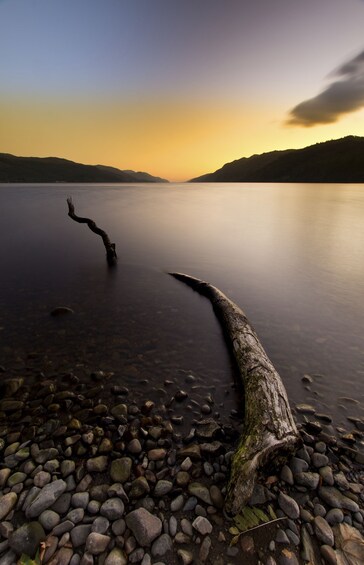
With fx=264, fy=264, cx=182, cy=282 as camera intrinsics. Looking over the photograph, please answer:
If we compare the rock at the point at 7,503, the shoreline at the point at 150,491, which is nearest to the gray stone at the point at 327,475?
the shoreline at the point at 150,491

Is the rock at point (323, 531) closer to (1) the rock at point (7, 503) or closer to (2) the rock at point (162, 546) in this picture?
(2) the rock at point (162, 546)

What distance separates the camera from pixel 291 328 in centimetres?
909

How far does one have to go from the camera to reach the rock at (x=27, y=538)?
127 inches

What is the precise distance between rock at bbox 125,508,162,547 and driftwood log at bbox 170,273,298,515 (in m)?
1.02

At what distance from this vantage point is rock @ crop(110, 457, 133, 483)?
424cm

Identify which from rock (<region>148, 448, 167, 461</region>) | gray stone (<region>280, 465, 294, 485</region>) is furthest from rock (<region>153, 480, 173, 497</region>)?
gray stone (<region>280, 465, 294, 485</region>)

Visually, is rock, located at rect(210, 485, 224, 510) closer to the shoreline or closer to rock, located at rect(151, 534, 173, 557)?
the shoreline

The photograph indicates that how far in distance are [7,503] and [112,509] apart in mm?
1480

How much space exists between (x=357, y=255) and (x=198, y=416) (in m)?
19.2

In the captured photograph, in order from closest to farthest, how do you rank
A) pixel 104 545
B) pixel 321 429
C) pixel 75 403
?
pixel 104 545 < pixel 321 429 < pixel 75 403

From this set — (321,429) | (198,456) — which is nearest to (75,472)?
(198,456)

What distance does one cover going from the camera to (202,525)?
11.8 ft

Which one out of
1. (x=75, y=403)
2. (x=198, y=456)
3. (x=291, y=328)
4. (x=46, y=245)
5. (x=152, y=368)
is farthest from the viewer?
(x=46, y=245)

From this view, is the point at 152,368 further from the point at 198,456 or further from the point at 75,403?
the point at 198,456
